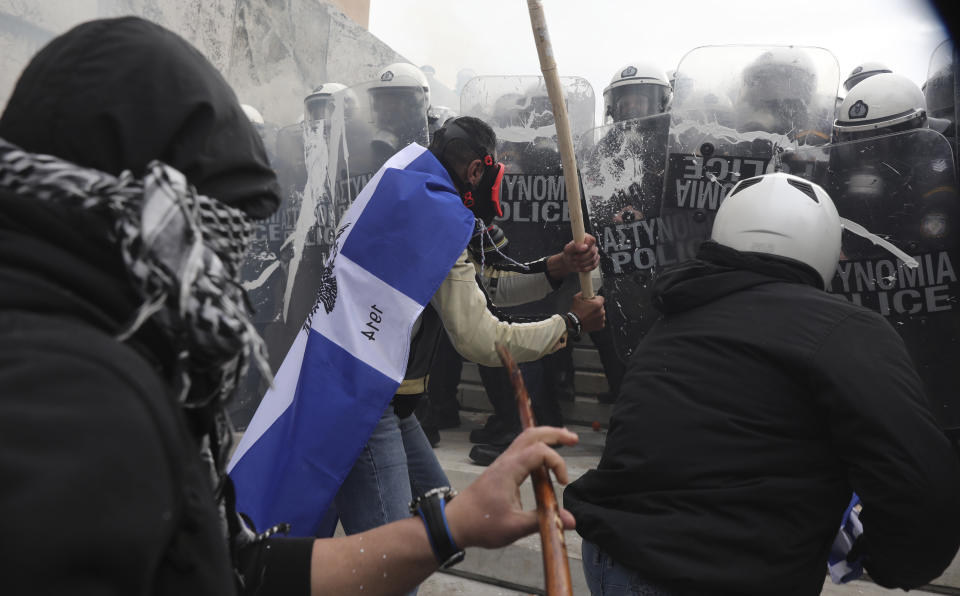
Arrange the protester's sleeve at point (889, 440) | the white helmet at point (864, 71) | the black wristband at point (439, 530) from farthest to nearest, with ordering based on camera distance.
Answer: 1. the white helmet at point (864, 71)
2. the protester's sleeve at point (889, 440)
3. the black wristband at point (439, 530)

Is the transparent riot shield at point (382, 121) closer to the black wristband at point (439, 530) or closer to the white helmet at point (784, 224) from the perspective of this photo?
the white helmet at point (784, 224)

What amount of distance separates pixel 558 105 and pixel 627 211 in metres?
Answer: 1.88

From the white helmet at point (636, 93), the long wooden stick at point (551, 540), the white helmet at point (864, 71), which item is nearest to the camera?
the long wooden stick at point (551, 540)

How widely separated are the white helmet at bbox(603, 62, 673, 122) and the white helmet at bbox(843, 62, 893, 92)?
7.39 feet

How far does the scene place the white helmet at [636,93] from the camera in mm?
5613

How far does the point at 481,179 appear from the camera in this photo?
2904mm

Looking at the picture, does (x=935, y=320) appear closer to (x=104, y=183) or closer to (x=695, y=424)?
(x=695, y=424)

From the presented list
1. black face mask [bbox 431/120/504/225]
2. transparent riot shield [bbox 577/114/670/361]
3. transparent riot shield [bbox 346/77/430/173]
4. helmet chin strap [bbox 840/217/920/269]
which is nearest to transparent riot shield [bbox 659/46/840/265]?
transparent riot shield [bbox 577/114/670/361]

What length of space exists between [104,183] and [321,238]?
220 inches

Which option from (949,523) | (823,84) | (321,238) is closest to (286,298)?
(321,238)

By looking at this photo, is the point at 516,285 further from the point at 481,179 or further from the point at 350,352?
the point at 350,352

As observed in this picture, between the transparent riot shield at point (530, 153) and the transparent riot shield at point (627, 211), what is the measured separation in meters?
0.39

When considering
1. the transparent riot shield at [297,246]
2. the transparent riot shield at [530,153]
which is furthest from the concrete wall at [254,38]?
the transparent riot shield at [530,153]

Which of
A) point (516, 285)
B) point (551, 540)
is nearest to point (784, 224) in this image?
point (551, 540)
